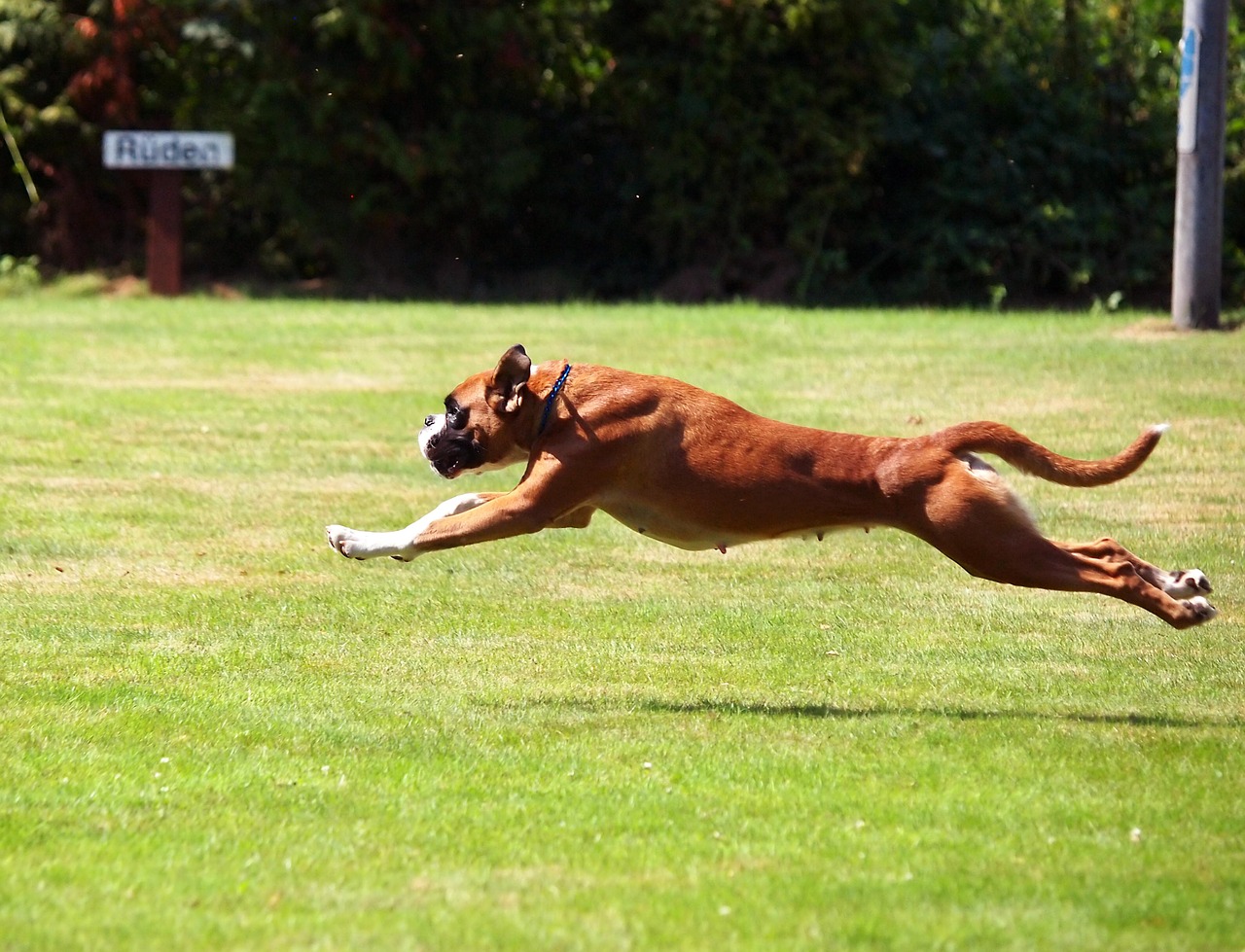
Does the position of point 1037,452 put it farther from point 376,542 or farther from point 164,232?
point 164,232

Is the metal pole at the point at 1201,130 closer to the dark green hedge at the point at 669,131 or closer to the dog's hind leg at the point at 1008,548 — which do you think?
the dark green hedge at the point at 669,131

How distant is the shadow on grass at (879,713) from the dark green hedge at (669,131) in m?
15.9

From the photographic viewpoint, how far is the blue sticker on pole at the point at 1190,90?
16875 mm

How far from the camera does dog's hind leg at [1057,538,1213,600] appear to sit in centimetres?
723

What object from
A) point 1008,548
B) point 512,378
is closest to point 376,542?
point 512,378

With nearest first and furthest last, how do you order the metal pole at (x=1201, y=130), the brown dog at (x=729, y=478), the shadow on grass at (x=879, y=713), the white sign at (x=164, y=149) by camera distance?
the shadow on grass at (x=879, y=713)
the brown dog at (x=729, y=478)
the metal pole at (x=1201, y=130)
the white sign at (x=164, y=149)

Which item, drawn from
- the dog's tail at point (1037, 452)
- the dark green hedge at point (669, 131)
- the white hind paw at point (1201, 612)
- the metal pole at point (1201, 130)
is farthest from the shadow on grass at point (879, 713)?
the dark green hedge at point (669, 131)

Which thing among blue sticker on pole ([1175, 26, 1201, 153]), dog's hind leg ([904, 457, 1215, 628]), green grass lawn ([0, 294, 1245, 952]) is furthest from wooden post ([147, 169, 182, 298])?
dog's hind leg ([904, 457, 1215, 628])

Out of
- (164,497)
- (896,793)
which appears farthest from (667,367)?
(896,793)

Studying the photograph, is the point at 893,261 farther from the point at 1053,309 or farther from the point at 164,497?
the point at 164,497

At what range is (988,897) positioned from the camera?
499 centimetres

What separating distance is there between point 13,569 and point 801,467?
15.0 feet

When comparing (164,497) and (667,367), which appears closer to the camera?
(164,497)

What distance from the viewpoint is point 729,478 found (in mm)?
7234
